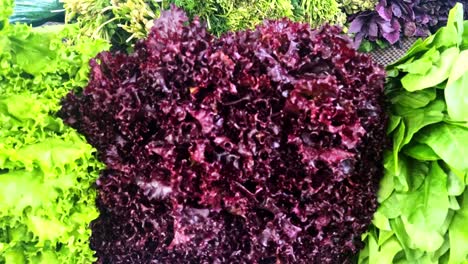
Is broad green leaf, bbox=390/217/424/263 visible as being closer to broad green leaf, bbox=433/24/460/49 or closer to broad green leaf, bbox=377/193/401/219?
broad green leaf, bbox=377/193/401/219

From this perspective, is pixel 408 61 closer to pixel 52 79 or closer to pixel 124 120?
pixel 124 120

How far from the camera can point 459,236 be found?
1552mm

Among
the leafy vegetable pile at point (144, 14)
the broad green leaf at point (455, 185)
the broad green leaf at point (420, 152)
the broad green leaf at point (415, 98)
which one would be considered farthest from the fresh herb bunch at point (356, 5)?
the broad green leaf at point (455, 185)

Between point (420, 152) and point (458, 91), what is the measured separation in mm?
217

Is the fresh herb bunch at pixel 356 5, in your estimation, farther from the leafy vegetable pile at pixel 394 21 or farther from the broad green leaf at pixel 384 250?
the broad green leaf at pixel 384 250

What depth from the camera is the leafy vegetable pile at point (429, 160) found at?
4.81 feet

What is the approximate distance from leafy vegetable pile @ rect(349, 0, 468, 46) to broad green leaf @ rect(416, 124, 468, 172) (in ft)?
4.28

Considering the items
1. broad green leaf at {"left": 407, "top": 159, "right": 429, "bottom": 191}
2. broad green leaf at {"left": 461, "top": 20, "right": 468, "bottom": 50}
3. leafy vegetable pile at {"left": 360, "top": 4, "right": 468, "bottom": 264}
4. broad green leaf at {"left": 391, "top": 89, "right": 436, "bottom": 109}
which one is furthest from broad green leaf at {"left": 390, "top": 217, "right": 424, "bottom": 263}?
broad green leaf at {"left": 461, "top": 20, "right": 468, "bottom": 50}

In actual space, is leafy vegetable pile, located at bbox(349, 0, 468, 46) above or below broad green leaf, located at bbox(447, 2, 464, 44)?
below

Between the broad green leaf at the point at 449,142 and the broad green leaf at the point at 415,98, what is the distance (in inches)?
3.1

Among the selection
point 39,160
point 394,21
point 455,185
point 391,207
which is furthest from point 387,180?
point 394,21

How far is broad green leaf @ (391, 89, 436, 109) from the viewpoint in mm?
1545

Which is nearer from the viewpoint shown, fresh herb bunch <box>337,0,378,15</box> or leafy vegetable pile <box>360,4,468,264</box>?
leafy vegetable pile <box>360,4,468,264</box>

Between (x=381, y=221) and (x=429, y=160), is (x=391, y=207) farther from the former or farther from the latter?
(x=429, y=160)
